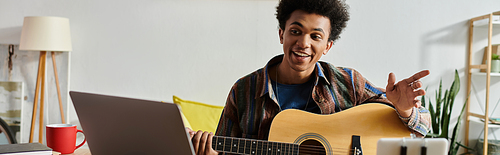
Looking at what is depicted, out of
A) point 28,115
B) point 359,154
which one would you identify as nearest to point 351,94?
point 359,154

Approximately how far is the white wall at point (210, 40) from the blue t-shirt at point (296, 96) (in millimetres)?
1048

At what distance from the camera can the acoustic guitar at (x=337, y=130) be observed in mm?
1367

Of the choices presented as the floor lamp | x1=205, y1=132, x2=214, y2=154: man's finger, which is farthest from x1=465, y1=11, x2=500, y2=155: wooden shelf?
the floor lamp

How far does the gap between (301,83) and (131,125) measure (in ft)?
2.92

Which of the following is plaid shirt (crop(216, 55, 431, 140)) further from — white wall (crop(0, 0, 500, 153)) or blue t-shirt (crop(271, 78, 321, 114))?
white wall (crop(0, 0, 500, 153))

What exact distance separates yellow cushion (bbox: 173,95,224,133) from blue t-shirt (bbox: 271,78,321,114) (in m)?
0.84

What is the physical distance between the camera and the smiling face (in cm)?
140

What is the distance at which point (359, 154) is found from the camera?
4.52 feet

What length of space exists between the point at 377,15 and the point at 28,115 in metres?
2.60

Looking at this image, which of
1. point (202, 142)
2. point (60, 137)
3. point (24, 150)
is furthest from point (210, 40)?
point (24, 150)

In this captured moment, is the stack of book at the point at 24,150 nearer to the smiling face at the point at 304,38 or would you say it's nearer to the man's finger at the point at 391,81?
the smiling face at the point at 304,38

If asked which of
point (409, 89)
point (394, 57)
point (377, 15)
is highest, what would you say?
point (377, 15)

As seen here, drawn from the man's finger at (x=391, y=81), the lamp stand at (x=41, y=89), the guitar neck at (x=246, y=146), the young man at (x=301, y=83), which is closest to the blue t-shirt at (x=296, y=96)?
the young man at (x=301, y=83)

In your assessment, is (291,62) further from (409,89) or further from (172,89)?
(172,89)
